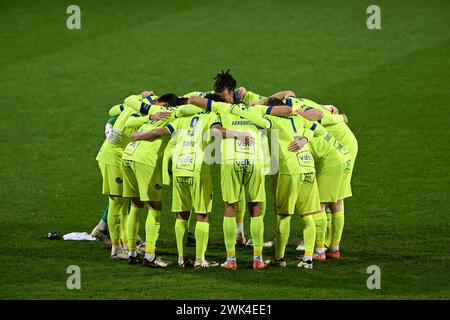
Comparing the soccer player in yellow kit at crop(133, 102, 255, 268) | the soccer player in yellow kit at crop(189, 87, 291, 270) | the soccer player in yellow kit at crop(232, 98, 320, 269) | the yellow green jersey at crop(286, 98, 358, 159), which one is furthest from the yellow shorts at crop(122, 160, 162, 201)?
the yellow green jersey at crop(286, 98, 358, 159)

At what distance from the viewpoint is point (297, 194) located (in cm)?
1286

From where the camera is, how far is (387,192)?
1733 cm

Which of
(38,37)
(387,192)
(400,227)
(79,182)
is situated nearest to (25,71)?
(38,37)

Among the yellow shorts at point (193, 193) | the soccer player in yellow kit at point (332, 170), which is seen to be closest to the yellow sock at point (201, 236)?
the yellow shorts at point (193, 193)

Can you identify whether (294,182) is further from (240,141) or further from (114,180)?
(114,180)

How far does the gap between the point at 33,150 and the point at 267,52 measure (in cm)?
716

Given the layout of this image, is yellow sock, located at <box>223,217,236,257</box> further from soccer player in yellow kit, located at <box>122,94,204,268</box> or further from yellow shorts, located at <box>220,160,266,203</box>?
soccer player in yellow kit, located at <box>122,94,204,268</box>

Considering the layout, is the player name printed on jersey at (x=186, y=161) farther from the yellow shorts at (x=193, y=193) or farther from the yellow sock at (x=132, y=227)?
the yellow sock at (x=132, y=227)

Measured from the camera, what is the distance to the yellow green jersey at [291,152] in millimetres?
12797

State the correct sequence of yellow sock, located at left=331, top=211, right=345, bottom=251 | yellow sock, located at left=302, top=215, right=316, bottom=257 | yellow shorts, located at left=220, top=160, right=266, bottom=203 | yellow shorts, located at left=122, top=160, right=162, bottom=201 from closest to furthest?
yellow shorts, located at left=220, top=160, right=266, bottom=203 < yellow sock, located at left=302, top=215, right=316, bottom=257 < yellow shorts, located at left=122, top=160, right=162, bottom=201 < yellow sock, located at left=331, top=211, right=345, bottom=251

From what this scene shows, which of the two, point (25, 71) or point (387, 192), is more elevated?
point (25, 71)

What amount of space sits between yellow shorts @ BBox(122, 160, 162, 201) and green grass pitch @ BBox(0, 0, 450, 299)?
3.20 ft

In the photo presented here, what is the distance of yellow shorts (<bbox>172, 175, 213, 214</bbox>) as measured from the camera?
41.3 feet
